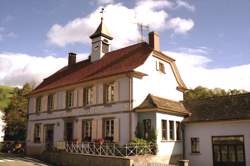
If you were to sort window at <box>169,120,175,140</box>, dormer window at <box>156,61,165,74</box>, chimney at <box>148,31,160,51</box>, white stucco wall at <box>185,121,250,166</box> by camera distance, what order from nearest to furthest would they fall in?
white stucco wall at <box>185,121,250,166</box> < window at <box>169,120,175,140</box> < dormer window at <box>156,61,165,74</box> < chimney at <box>148,31,160,51</box>

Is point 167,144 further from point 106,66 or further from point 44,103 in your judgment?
point 44,103

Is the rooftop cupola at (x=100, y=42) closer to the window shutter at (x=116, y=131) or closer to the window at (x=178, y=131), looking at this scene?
the window shutter at (x=116, y=131)

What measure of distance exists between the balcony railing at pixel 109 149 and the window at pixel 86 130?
0.82 m

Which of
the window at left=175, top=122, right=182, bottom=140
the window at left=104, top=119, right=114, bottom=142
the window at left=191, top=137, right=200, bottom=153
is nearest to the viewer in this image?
the window at left=104, top=119, right=114, bottom=142

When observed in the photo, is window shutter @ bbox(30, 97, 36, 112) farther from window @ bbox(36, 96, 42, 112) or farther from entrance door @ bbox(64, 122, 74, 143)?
entrance door @ bbox(64, 122, 74, 143)

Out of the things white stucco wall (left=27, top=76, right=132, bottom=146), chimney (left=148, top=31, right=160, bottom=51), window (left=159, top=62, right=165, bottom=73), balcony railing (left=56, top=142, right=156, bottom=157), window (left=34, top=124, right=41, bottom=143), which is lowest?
balcony railing (left=56, top=142, right=156, bottom=157)

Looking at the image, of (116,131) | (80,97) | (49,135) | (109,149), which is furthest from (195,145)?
(49,135)

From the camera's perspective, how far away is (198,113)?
25375mm

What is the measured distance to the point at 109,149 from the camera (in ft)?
71.9

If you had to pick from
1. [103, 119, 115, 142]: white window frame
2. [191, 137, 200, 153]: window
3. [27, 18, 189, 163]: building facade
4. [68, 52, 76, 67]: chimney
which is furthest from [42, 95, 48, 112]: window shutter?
[191, 137, 200, 153]: window

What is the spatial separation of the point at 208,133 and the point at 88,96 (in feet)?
34.8

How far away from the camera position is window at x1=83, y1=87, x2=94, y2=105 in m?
26.2

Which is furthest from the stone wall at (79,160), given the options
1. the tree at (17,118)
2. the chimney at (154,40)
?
the tree at (17,118)

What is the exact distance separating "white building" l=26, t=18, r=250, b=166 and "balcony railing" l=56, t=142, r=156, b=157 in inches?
36.8
